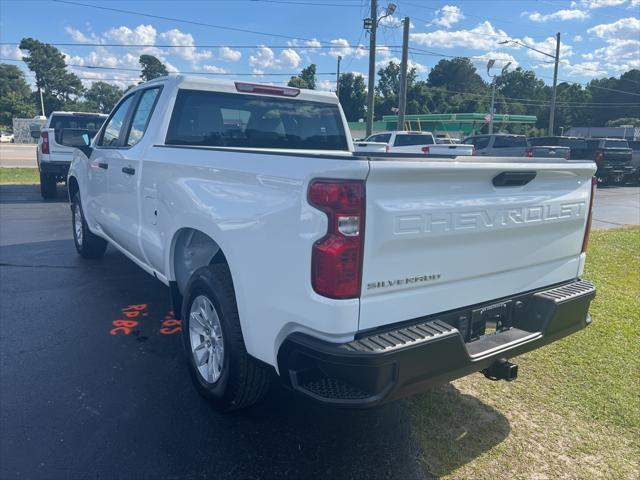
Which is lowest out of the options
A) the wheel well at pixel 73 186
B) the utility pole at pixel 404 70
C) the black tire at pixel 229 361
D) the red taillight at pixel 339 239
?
the black tire at pixel 229 361

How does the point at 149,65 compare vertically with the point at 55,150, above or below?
above

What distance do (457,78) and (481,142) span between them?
100224 millimetres

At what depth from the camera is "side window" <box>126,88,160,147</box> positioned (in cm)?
454

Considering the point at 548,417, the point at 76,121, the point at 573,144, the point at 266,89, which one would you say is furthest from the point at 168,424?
the point at 573,144

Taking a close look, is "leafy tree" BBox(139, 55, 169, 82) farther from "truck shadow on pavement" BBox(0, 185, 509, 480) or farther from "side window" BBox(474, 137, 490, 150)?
"truck shadow on pavement" BBox(0, 185, 509, 480)

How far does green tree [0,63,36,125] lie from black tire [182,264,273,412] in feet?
313

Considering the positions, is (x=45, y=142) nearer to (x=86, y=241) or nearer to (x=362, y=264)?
(x=86, y=241)

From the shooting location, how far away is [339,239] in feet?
7.32

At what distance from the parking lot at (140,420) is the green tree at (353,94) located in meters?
74.0

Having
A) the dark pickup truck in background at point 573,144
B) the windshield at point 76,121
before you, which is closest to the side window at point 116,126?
the windshield at point 76,121

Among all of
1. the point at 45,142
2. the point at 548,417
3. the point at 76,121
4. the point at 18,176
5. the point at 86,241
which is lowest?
the point at 548,417

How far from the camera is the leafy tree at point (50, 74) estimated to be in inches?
3615

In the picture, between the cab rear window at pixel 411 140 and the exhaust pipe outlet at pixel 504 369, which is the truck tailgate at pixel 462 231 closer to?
the exhaust pipe outlet at pixel 504 369

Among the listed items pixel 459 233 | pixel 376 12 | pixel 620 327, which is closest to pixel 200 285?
pixel 459 233
